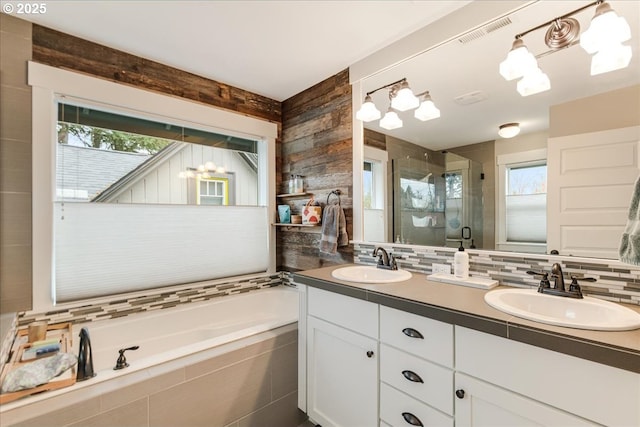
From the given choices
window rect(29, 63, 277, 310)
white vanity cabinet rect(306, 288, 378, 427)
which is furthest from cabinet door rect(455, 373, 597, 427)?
window rect(29, 63, 277, 310)

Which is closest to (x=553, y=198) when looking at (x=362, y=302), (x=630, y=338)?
(x=630, y=338)

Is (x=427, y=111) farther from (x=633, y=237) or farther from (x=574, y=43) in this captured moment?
(x=633, y=237)

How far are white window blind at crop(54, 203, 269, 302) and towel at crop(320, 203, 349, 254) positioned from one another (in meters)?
0.79

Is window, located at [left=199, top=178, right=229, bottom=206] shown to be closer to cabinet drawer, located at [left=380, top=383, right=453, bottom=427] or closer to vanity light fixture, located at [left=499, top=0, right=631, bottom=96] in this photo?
cabinet drawer, located at [left=380, top=383, right=453, bottom=427]

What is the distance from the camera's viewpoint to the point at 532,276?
1.43 meters

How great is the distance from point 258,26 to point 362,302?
1.77 metres

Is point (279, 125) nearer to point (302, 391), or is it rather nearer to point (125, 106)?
point (125, 106)

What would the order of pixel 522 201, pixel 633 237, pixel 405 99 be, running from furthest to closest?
1. pixel 405 99
2. pixel 522 201
3. pixel 633 237

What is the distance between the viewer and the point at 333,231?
232 centimetres

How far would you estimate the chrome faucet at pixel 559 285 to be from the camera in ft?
4.01

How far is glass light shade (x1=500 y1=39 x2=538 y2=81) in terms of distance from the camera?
4.72ft

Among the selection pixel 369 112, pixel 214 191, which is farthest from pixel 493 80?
pixel 214 191

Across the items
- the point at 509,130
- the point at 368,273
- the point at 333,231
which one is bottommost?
the point at 368,273

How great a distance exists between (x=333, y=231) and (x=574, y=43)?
1730 millimetres
